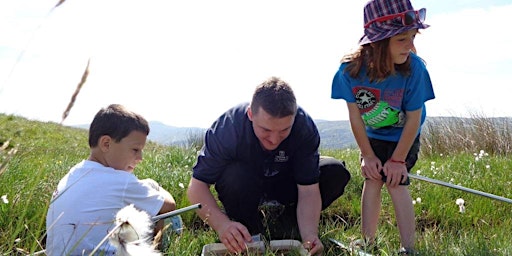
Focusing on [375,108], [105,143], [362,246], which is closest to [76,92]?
[105,143]

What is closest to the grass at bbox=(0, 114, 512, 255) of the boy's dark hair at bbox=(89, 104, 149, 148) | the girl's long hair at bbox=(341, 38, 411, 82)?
the boy's dark hair at bbox=(89, 104, 149, 148)

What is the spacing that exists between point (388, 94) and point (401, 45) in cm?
33

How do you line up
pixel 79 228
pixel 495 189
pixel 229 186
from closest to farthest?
pixel 79 228
pixel 229 186
pixel 495 189

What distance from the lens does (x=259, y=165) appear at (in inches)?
154

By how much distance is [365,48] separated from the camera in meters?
3.89

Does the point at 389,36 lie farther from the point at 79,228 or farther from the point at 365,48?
the point at 79,228

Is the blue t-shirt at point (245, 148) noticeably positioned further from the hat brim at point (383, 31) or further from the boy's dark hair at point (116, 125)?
the hat brim at point (383, 31)

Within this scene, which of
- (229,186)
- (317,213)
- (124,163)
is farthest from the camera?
(229,186)

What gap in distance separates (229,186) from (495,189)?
110 inches

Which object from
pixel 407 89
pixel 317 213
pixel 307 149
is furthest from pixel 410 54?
pixel 317 213

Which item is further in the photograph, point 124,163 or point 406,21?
point 406,21

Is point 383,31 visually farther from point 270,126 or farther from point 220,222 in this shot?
point 220,222

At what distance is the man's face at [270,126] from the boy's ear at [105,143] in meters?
0.83

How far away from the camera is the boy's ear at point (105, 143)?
341 cm
